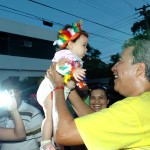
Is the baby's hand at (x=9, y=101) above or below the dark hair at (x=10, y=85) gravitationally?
below

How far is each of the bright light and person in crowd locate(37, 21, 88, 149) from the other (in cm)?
37

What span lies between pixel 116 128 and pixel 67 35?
6.33 ft

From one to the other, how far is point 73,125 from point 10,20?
25.1 m

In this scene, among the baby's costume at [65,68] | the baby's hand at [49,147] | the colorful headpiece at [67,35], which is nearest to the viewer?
the baby's costume at [65,68]

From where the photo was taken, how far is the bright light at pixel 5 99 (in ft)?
11.9

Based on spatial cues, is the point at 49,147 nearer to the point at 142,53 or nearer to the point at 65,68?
the point at 65,68

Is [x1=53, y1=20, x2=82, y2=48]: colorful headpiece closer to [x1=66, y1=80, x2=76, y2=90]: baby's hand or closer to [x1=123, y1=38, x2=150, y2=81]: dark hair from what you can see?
[x1=66, y1=80, x2=76, y2=90]: baby's hand

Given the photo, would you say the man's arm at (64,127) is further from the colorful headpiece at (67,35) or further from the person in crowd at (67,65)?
the colorful headpiece at (67,35)

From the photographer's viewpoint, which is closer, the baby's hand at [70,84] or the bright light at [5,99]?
the baby's hand at [70,84]

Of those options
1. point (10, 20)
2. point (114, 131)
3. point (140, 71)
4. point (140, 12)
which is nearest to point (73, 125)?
point (114, 131)

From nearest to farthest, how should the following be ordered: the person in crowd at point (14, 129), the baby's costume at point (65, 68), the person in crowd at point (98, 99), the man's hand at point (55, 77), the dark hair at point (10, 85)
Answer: the man's hand at point (55, 77)
the baby's costume at point (65, 68)
the person in crowd at point (14, 129)
the dark hair at point (10, 85)
the person in crowd at point (98, 99)

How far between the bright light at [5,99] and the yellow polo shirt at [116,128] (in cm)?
164

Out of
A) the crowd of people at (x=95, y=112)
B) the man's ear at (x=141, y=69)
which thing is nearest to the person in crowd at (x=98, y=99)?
the crowd of people at (x=95, y=112)

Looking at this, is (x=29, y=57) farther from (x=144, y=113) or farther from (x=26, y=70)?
(x=144, y=113)
